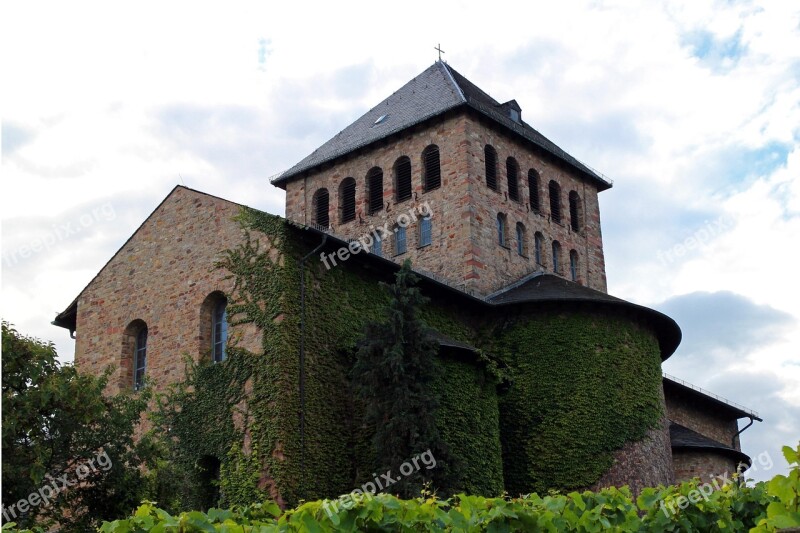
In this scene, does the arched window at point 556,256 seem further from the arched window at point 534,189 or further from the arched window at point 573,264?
the arched window at point 534,189

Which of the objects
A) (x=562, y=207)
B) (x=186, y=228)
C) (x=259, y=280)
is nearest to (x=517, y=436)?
(x=259, y=280)

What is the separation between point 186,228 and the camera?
83.3 feet

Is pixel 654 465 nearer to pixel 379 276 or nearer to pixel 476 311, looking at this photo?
pixel 476 311

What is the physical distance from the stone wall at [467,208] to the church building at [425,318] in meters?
0.07

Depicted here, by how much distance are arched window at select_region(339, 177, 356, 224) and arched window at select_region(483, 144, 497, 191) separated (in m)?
5.07

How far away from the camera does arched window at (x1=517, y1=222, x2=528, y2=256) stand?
33953 millimetres

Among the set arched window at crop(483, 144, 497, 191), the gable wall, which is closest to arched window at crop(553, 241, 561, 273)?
arched window at crop(483, 144, 497, 191)

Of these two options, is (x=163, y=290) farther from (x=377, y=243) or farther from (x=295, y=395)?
(x=377, y=243)

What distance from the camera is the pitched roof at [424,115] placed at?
34.4 meters

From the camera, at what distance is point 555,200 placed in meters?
37.0

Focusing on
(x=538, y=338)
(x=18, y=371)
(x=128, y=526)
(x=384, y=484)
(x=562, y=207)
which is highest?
(x=562, y=207)

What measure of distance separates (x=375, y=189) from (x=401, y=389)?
15179 mm

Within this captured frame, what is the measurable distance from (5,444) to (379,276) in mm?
10847

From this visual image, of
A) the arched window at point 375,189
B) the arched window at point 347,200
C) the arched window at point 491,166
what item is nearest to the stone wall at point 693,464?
the arched window at point 491,166
